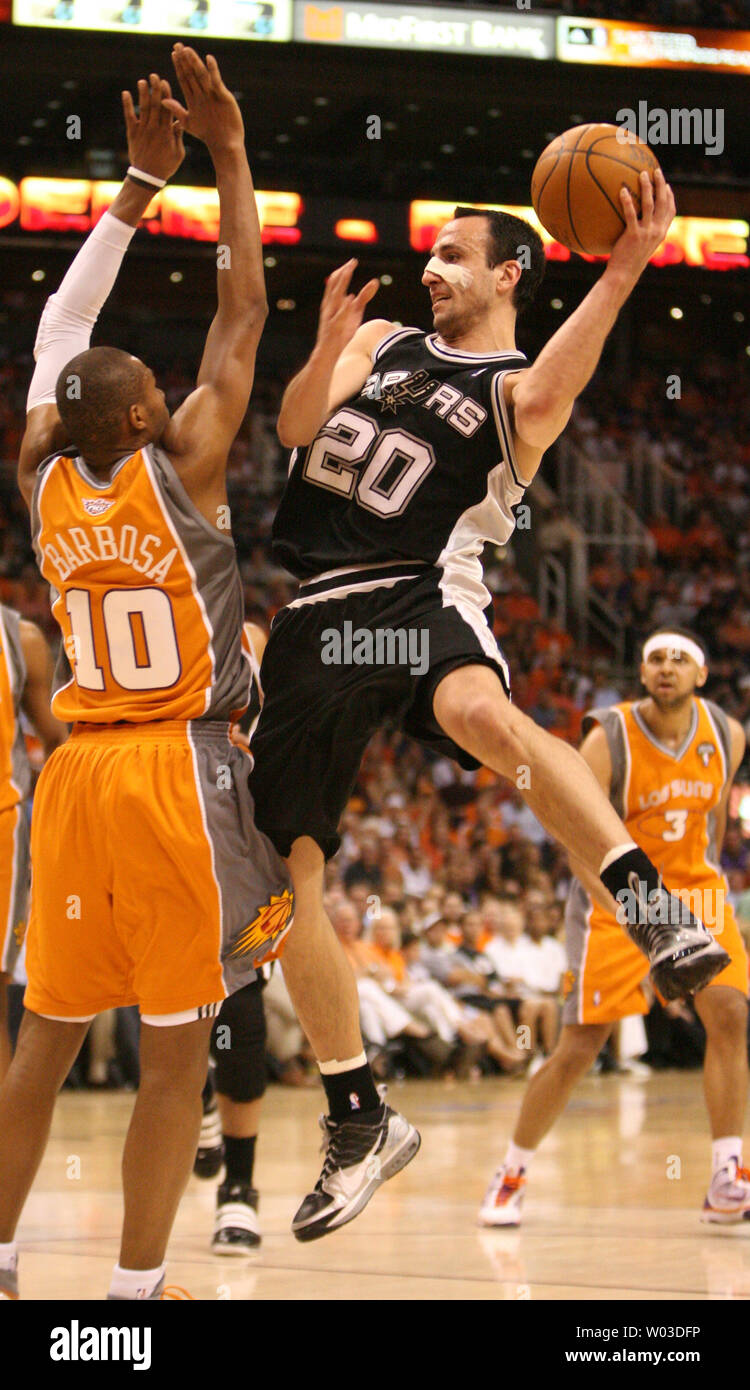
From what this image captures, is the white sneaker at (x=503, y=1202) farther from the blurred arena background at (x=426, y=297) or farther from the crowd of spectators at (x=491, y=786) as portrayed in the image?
the blurred arena background at (x=426, y=297)

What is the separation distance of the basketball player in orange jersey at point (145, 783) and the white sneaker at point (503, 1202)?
2431 mm

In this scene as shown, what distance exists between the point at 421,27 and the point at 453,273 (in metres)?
12.8

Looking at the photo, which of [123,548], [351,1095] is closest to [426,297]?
[351,1095]

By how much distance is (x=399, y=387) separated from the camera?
14.9 ft

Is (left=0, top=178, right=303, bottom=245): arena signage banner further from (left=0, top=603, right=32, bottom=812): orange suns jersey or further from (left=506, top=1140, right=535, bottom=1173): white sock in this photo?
(left=506, top=1140, right=535, bottom=1173): white sock

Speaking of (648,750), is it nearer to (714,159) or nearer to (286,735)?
(286,735)

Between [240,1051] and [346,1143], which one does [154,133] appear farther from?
[240,1051]

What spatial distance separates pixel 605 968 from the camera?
6328 millimetres

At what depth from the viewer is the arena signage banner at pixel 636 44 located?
16562 millimetres

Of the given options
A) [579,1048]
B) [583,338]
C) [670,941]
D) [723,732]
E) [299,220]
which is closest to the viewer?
[670,941]

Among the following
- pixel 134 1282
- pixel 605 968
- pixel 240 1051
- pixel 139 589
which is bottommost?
pixel 134 1282

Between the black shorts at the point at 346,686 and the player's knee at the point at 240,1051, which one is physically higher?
the black shorts at the point at 346,686

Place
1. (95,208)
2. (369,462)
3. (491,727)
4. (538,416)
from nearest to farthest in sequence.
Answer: (491,727) < (538,416) < (369,462) < (95,208)

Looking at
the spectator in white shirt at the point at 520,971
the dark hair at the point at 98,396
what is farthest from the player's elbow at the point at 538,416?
the spectator in white shirt at the point at 520,971
